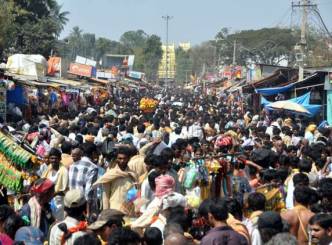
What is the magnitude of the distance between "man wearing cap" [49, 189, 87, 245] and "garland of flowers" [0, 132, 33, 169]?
53.1 inches

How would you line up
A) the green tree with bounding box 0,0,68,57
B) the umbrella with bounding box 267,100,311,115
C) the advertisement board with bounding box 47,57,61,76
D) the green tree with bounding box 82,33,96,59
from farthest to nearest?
the green tree with bounding box 82,33,96,59 → the green tree with bounding box 0,0,68,57 → the advertisement board with bounding box 47,57,61,76 → the umbrella with bounding box 267,100,311,115

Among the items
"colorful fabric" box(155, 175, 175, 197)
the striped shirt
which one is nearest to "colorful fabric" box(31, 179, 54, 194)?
"colorful fabric" box(155, 175, 175, 197)

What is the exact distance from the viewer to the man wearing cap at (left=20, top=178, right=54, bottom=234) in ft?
20.1

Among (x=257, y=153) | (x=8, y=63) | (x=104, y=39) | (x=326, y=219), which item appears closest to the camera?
(x=326, y=219)

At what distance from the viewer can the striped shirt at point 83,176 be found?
8062 millimetres

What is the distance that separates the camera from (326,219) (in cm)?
505

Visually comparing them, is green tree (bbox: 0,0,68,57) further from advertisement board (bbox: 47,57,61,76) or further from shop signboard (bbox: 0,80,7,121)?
shop signboard (bbox: 0,80,7,121)

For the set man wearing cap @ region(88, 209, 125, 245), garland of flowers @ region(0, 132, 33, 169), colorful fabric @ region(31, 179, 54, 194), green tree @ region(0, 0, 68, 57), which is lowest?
man wearing cap @ region(88, 209, 125, 245)

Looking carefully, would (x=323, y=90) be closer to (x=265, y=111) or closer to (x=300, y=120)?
(x=300, y=120)

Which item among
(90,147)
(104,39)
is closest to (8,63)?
(90,147)

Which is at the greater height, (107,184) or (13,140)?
(13,140)

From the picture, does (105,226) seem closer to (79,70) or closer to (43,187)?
(43,187)

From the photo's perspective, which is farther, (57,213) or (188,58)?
(188,58)

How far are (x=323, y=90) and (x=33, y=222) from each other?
765 inches
